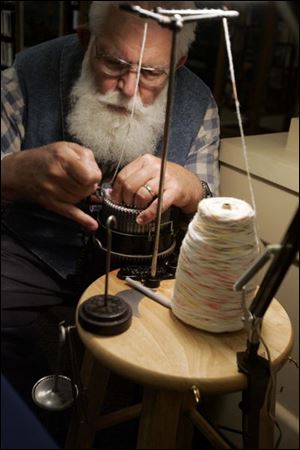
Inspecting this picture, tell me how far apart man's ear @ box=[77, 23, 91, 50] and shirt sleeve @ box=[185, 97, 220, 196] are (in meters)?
0.20

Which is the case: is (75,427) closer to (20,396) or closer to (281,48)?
(20,396)

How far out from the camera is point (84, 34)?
27.8 inches

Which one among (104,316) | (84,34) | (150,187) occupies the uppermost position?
(84,34)

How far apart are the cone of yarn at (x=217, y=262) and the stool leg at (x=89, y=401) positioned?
21 cm

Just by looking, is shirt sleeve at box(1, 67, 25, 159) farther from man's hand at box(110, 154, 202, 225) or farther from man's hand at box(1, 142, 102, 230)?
man's hand at box(110, 154, 202, 225)

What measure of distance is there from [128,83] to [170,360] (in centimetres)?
40

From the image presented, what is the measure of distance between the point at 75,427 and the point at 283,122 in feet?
2.01

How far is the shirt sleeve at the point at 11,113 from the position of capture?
71 centimetres

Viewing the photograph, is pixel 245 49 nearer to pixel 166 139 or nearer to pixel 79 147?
pixel 166 139

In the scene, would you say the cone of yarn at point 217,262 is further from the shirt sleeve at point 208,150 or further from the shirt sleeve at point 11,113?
the shirt sleeve at point 11,113

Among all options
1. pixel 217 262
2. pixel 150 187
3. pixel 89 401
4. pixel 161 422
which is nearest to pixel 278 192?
pixel 217 262

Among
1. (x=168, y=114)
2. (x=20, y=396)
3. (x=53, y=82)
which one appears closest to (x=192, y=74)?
(x=168, y=114)

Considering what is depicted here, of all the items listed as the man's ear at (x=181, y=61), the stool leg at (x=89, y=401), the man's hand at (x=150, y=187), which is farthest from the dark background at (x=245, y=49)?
the stool leg at (x=89, y=401)

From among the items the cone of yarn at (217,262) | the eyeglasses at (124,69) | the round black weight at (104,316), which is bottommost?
the round black weight at (104,316)
